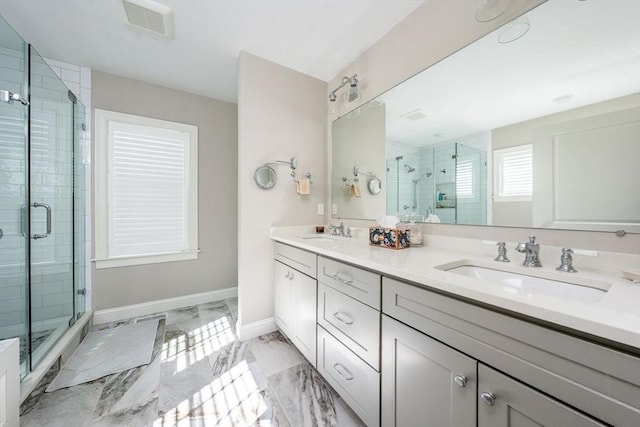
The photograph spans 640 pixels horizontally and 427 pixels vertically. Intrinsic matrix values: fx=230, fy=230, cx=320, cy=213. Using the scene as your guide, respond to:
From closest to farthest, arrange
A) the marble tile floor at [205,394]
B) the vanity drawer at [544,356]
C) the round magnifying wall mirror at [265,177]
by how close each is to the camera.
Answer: the vanity drawer at [544,356] → the marble tile floor at [205,394] → the round magnifying wall mirror at [265,177]

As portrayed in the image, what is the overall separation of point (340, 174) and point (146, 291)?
2.38 m

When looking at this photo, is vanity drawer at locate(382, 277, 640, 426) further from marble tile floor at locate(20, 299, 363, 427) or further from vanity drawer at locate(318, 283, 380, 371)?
marble tile floor at locate(20, 299, 363, 427)

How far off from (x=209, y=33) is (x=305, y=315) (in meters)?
2.23

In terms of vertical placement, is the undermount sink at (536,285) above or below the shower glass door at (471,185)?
below

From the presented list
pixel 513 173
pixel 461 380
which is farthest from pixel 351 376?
pixel 513 173

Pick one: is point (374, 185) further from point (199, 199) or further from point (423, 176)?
point (199, 199)

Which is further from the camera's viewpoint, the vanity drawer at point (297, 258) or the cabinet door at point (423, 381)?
the vanity drawer at point (297, 258)

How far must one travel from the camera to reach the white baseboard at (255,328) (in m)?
1.94

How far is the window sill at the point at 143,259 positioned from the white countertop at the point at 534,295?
2.04 m

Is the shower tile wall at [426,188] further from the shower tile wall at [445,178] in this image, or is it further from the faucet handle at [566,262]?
the faucet handle at [566,262]

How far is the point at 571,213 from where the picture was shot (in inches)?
38.2

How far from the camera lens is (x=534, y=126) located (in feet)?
3.46

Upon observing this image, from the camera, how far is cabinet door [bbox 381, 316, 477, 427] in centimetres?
72

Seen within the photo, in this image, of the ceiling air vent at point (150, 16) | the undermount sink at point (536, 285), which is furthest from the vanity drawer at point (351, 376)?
the ceiling air vent at point (150, 16)
